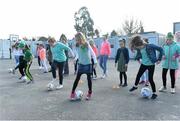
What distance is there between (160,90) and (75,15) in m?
55.2

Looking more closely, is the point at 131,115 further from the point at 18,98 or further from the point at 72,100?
the point at 18,98

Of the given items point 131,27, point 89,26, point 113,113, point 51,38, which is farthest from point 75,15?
point 113,113

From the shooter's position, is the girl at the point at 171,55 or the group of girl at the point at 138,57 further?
the girl at the point at 171,55

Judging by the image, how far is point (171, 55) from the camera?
326 inches

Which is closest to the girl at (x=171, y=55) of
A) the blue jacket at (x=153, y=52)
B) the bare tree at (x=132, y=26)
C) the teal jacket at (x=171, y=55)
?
the teal jacket at (x=171, y=55)

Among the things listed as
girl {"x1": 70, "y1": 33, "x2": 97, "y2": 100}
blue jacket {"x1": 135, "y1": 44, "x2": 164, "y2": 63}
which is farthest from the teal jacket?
girl {"x1": 70, "y1": 33, "x2": 97, "y2": 100}

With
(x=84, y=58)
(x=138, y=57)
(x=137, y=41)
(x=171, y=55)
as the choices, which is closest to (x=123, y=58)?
(x=138, y=57)

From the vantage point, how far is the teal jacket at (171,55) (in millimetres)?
8227

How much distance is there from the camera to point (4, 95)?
8.25 metres

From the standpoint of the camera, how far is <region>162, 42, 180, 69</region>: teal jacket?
324 inches

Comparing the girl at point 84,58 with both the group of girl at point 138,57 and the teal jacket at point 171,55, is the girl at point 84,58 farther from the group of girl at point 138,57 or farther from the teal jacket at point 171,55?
the teal jacket at point 171,55

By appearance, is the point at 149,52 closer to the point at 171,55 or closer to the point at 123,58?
the point at 171,55

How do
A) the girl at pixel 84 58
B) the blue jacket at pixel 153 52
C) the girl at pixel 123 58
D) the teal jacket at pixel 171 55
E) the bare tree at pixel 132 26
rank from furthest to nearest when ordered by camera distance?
the bare tree at pixel 132 26
the girl at pixel 123 58
the teal jacket at pixel 171 55
the blue jacket at pixel 153 52
the girl at pixel 84 58

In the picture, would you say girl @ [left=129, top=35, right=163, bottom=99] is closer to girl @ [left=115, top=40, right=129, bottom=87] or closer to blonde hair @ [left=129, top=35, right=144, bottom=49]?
blonde hair @ [left=129, top=35, right=144, bottom=49]
